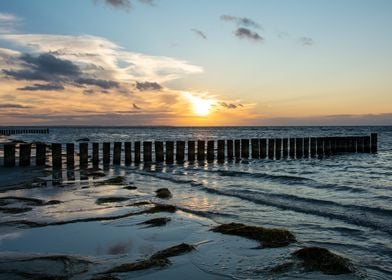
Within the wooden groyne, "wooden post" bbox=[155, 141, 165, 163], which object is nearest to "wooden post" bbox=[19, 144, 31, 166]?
the wooden groyne

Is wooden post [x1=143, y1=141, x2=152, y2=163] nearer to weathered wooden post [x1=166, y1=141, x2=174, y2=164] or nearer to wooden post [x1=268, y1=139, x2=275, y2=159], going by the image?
weathered wooden post [x1=166, y1=141, x2=174, y2=164]

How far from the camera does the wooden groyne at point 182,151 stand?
21562mm

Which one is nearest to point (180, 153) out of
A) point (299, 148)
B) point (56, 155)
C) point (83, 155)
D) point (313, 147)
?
point (83, 155)

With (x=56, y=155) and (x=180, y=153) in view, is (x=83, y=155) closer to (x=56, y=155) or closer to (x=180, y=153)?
(x=56, y=155)

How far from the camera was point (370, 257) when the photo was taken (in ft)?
21.3

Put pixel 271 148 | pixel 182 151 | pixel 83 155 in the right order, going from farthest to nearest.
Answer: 1. pixel 271 148
2. pixel 182 151
3. pixel 83 155

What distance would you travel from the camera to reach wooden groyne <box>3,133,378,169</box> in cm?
2156

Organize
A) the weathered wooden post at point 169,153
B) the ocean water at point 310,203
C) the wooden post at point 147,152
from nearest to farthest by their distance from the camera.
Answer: the ocean water at point 310,203 → the wooden post at point 147,152 → the weathered wooden post at point 169,153

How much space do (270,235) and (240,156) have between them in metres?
21.7

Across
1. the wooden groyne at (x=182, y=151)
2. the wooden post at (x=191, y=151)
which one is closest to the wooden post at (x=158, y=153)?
the wooden groyne at (x=182, y=151)

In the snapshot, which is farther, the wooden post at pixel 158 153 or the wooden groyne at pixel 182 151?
the wooden post at pixel 158 153

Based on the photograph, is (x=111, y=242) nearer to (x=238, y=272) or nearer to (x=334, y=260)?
(x=238, y=272)

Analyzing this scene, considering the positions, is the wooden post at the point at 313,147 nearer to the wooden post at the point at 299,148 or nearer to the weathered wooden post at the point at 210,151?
the wooden post at the point at 299,148

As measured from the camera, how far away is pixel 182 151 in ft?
88.9
